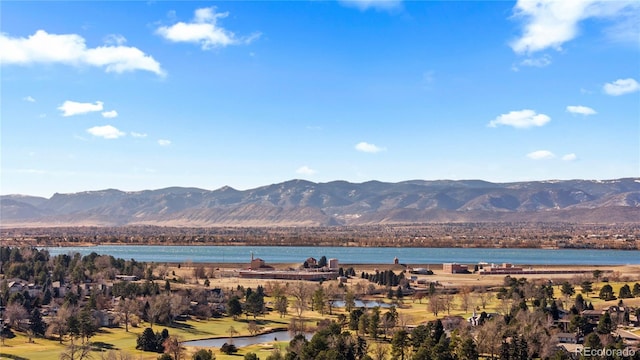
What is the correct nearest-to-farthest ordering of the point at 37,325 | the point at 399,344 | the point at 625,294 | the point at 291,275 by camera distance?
the point at 399,344
the point at 37,325
the point at 625,294
the point at 291,275

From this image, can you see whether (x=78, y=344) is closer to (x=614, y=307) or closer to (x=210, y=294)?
(x=210, y=294)

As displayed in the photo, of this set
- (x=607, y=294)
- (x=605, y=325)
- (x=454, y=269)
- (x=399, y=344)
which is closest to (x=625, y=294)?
(x=607, y=294)

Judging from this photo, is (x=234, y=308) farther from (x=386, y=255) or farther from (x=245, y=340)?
(x=386, y=255)

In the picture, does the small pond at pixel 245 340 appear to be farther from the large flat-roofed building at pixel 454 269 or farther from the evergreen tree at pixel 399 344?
the large flat-roofed building at pixel 454 269

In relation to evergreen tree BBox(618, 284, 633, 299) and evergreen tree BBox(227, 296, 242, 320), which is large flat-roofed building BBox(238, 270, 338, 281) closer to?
evergreen tree BBox(227, 296, 242, 320)

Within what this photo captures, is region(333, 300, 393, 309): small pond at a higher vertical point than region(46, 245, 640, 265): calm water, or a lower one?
lower

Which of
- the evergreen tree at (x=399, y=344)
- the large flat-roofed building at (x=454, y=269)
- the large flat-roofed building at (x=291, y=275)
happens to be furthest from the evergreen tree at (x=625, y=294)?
the large flat-roofed building at (x=454, y=269)

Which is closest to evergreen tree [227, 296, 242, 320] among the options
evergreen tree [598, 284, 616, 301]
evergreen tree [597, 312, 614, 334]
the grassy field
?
the grassy field

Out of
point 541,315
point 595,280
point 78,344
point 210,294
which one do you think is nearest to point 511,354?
point 541,315

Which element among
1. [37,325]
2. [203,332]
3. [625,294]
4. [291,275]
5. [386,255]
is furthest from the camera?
[386,255]

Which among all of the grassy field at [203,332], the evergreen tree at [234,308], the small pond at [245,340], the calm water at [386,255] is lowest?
the small pond at [245,340]
